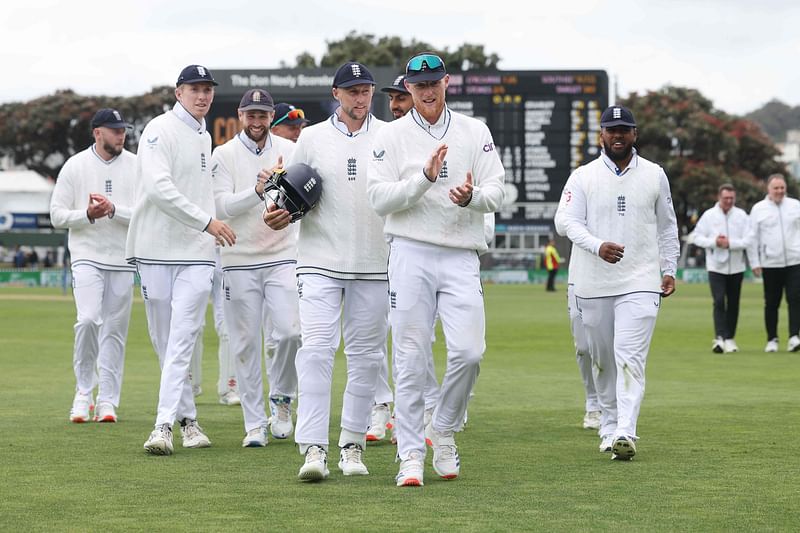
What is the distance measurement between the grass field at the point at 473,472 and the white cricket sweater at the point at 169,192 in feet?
4.42

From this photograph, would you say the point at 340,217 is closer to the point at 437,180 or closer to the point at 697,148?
the point at 437,180

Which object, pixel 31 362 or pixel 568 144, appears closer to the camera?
pixel 31 362

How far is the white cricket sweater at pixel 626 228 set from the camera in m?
9.24

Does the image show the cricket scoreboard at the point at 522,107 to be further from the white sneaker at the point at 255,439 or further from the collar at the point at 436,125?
the collar at the point at 436,125

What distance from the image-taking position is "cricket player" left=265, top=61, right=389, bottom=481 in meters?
8.14

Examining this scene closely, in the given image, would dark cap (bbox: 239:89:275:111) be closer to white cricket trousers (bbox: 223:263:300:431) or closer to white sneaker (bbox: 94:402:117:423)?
white cricket trousers (bbox: 223:263:300:431)

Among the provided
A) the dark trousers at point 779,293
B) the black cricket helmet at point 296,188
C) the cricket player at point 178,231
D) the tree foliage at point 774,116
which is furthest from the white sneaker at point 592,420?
the tree foliage at point 774,116

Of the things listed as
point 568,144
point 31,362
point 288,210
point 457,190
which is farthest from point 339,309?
point 568,144

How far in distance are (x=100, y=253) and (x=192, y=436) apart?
2.45 metres

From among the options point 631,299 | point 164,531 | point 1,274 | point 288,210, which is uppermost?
point 288,210

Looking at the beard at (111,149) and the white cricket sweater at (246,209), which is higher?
the beard at (111,149)

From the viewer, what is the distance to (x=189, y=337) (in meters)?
9.27

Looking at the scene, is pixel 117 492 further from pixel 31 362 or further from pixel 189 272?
pixel 31 362

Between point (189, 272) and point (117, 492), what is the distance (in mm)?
2427
